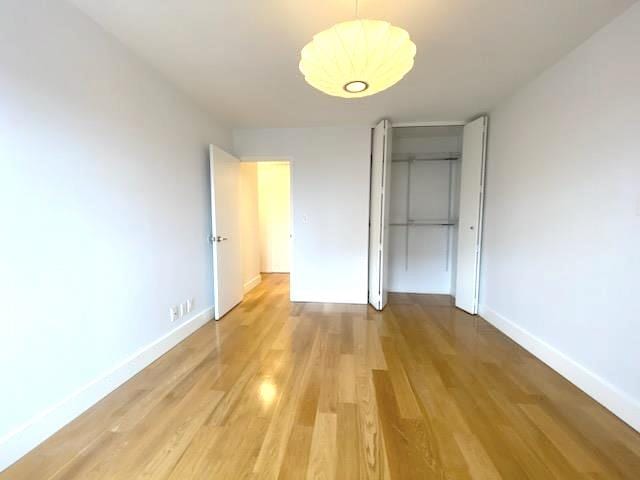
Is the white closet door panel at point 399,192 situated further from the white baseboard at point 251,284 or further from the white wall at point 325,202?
the white baseboard at point 251,284

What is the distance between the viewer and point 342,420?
5.18 feet

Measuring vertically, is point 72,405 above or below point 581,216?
below

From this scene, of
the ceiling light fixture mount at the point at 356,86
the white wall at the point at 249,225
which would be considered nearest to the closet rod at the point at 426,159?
the white wall at the point at 249,225

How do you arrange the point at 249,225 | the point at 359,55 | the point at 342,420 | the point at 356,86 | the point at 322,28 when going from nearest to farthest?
1. the point at 359,55
2. the point at 356,86
3. the point at 342,420
4. the point at 322,28
5. the point at 249,225

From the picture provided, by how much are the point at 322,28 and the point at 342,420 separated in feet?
7.95

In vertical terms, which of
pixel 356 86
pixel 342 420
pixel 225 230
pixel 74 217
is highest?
pixel 356 86

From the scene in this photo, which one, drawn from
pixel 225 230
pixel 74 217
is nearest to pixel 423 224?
pixel 225 230

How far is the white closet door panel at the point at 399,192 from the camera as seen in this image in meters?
4.25

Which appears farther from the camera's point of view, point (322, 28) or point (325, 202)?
point (325, 202)

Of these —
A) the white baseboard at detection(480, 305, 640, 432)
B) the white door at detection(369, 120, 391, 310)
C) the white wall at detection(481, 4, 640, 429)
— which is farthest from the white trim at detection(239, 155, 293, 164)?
the white baseboard at detection(480, 305, 640, 432)

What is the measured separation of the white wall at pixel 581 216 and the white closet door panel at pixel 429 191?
4.42ft

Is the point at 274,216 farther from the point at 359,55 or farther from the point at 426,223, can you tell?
the point at 359,55

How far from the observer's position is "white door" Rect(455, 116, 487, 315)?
318cm

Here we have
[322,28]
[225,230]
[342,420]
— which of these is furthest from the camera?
[225,230]
